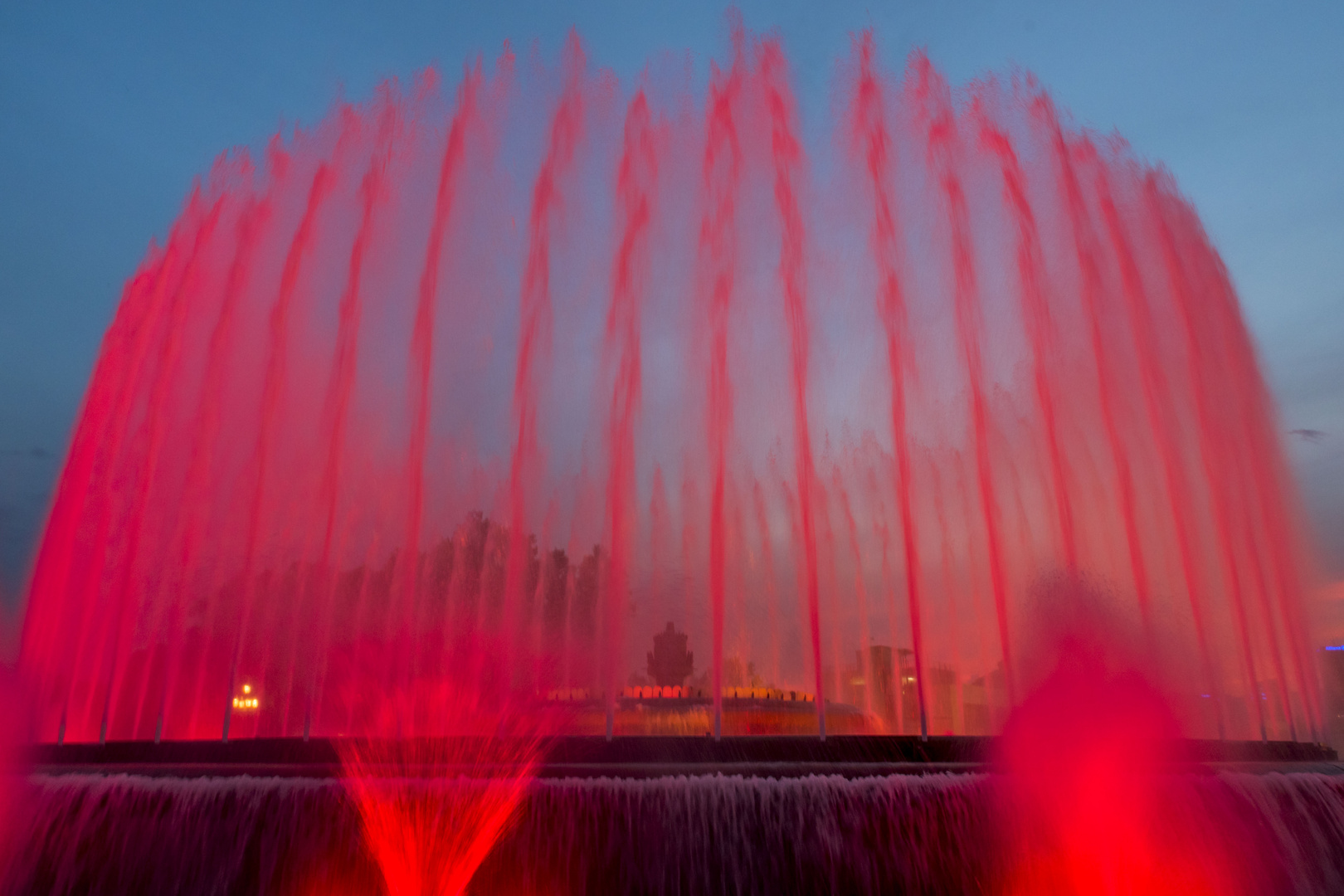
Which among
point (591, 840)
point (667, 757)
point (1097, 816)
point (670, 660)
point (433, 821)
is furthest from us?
point (670, 660)

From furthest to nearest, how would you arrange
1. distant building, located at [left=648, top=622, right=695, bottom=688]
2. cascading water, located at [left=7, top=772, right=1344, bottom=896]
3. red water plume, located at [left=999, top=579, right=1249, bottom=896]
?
1. distant building, located at [left=648, top=622, right=695, bottom=688]
2. red water plume, located at [left=999, top=579, right=1249, bottom=896]
3. cascading water, located at [left=7, top=772, right=1344, bottom=896]

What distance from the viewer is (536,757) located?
515 inches

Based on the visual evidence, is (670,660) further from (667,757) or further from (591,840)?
(591,840)

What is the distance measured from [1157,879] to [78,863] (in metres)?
15.9

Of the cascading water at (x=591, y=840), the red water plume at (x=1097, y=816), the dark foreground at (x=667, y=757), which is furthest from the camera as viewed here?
the dark foreground at (x=667, y=757)

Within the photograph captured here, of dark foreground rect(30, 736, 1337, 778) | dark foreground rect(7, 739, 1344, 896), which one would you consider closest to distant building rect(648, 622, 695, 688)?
dark foreground rect(30, 736, 1337, 778)

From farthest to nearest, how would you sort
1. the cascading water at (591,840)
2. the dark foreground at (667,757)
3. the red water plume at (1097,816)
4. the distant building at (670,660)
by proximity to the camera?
1. the distant building at (670,660)
2. the dark foreground at (667,757)
3. the red water plume at (1097,816)
4. the cascading water at (591,840)

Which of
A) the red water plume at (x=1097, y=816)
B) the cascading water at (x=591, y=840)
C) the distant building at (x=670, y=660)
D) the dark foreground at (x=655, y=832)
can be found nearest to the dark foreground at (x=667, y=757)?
the dark foreground at (x=655, y=832)

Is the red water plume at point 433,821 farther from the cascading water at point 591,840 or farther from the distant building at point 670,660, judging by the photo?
the distant building at point 670,660

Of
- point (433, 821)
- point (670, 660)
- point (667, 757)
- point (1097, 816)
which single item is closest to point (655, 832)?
point (667, 757)

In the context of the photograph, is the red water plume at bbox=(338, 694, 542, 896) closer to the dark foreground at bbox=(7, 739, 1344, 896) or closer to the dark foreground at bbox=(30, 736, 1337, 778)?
the dark foreground at bbox=(7, 739, 1344, 896)

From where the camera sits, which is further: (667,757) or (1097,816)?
(667,757)

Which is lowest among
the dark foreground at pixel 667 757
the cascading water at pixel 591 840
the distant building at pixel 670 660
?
the cascading water at pixel 591 840

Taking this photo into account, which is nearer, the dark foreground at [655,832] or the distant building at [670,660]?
the dark foreground at [655,832]
